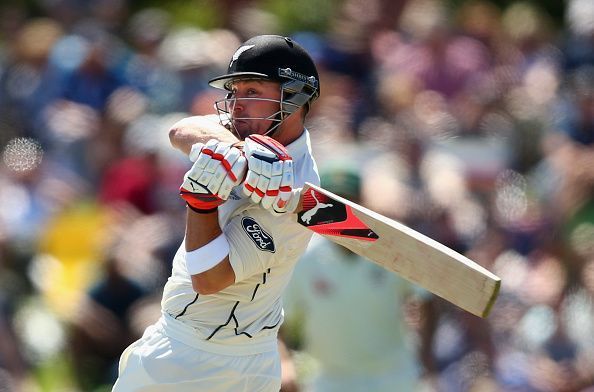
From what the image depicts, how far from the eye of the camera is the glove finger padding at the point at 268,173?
12.4 feet

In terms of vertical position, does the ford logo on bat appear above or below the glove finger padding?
below

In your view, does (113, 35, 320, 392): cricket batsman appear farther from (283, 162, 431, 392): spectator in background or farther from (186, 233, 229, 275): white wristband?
(283, 162, 431, 392): spectator in background

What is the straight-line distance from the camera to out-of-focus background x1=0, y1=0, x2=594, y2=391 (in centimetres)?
720

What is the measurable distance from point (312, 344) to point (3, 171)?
3.72m

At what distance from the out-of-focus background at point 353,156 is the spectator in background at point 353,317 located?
0.90 feet

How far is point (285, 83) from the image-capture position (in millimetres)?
4176

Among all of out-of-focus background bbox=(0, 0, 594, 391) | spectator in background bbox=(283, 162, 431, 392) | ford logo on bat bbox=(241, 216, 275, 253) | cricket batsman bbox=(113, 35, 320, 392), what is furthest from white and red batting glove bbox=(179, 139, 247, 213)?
out-of-focus background bbox=(0, 0, 594, 391)

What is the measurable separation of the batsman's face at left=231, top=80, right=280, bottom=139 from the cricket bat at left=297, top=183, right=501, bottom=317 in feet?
1.06

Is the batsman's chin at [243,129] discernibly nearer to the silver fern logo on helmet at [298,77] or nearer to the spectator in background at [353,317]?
the silver fern logo on helmet at [298,77]

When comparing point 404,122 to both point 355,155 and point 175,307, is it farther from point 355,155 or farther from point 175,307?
point 175,307

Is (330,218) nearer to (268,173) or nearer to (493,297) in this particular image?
(268,173)

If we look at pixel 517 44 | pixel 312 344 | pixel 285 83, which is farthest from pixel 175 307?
pixel 517 44

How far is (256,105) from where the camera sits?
4.19m

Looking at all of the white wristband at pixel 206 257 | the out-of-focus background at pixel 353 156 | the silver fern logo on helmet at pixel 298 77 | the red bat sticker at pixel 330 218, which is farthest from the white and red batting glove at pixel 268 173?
the out-of-focus background at pixel 353 156
